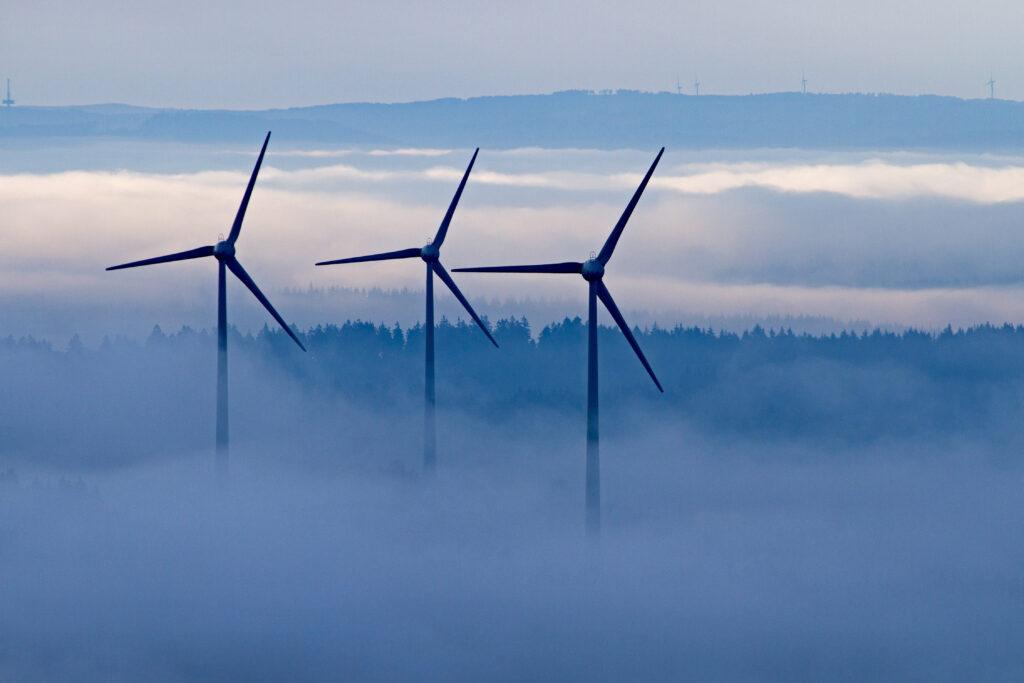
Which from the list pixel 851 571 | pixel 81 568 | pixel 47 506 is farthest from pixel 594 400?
pixel 47 506

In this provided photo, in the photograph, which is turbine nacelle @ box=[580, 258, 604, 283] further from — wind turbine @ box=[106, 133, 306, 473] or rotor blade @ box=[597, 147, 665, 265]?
wind turbine @ box=[106, 133, 306, 473]

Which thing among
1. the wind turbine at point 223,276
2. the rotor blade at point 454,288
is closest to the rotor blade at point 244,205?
the wind turbine at point 223,276

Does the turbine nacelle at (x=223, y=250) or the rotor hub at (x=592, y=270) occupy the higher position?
the turbine nacelle at (x=223, y=250)

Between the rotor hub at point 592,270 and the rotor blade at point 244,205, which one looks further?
the rotor blade at point 244,205

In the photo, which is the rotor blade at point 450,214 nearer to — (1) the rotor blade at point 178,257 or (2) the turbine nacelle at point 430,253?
(2) the turbine nacelle at point 430,253

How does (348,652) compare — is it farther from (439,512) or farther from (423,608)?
(439,512)

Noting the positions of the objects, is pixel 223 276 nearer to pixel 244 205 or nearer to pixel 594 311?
pixel 244 205

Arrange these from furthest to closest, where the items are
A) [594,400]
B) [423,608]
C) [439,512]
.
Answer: [439,512] < [423,608] < [594,400]
